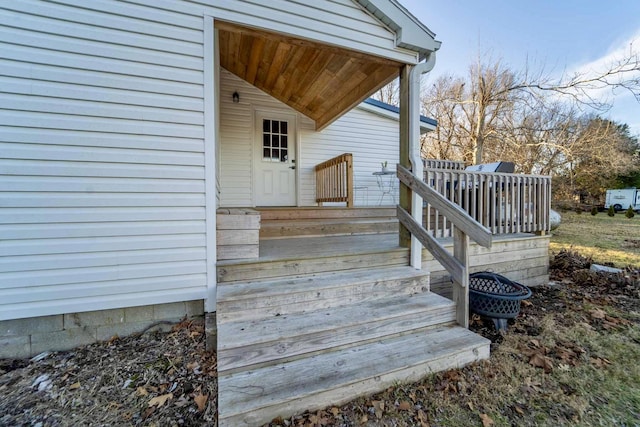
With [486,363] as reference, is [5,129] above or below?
above

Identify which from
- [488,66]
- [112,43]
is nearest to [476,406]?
[112,43]

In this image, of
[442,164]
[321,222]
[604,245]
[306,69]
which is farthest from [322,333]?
[604,245]

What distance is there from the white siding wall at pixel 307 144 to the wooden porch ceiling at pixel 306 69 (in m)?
0.36

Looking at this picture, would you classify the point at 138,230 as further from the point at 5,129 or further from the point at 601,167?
the point at 601,167

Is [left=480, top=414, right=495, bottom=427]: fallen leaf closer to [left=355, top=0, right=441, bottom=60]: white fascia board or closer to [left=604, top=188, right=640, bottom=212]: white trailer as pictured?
[left=355, top=0, right=441, bottom=60]: white fascia board

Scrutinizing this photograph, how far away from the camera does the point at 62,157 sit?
1.96 metres

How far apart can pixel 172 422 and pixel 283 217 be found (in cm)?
261

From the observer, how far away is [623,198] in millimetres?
17438

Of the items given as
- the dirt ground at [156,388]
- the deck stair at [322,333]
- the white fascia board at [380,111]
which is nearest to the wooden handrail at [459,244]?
the deck stair at [322,333]

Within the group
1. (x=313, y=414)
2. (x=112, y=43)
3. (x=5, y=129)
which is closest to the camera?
(x=313, y=414)

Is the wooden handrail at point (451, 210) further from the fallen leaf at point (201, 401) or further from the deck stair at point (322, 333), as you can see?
the fallen leaf at point (201, 401)

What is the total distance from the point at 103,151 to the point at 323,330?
83.1 inches

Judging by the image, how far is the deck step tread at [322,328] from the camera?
1.64 m

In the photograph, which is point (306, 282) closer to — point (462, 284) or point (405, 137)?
point (462, 284)
